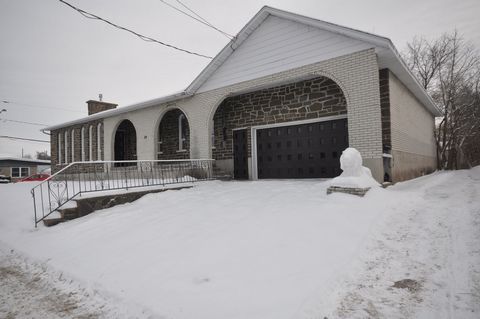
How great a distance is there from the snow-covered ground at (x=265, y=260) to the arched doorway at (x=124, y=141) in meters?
10.7

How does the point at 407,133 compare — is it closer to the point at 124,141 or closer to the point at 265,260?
the point at 265,260

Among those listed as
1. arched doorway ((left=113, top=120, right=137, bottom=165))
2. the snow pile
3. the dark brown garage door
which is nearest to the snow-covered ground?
the snow pile

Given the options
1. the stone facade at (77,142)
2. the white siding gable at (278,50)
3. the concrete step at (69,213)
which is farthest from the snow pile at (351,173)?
the stone facade at (77,142)

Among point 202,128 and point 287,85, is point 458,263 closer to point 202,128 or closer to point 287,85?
point 287,85

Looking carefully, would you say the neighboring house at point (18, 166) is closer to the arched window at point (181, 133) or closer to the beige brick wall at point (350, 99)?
the arched window at point (181, 133)

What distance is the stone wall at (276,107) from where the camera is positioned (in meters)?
8.95

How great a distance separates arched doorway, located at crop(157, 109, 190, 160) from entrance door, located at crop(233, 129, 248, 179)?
285cm

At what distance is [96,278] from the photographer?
122 inches

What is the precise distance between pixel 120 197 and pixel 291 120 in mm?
6365

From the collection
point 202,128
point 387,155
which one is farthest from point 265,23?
point 387,155

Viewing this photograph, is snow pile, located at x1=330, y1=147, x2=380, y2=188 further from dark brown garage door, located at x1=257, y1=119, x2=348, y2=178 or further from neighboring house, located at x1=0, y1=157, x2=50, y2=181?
neighboring house, located at x1=0, y1=157, x2=50, y2=181

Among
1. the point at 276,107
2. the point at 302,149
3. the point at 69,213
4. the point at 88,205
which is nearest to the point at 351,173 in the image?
the point at 302,149

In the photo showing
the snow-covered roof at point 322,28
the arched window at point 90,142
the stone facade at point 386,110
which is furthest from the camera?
the arched window at point 90,142

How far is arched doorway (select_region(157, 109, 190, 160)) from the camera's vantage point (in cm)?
1312
